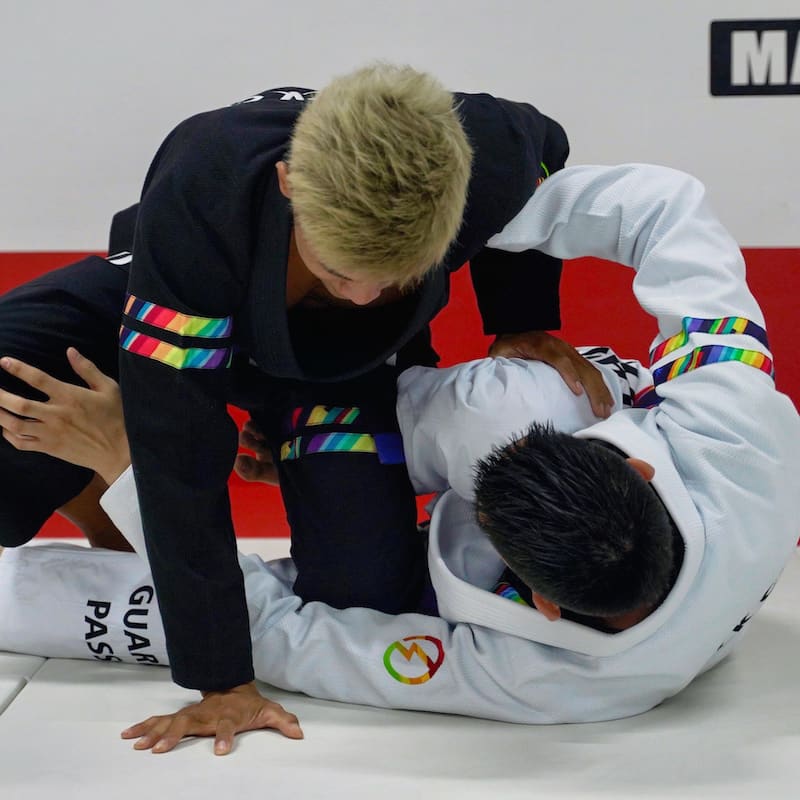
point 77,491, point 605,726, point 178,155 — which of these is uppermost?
point 178,155

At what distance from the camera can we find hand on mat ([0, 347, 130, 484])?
1.32m

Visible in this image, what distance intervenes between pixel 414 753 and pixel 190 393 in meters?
0.44

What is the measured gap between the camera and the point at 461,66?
200 cm

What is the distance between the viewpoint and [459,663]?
1.20 m

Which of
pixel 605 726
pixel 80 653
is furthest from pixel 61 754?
pixel 605 726

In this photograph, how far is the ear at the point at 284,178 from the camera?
1.03 meters

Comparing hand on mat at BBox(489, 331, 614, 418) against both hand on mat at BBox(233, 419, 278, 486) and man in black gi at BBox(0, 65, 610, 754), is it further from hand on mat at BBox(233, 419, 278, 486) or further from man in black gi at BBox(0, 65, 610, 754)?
hand on mat at BBox(233, 419, 278, 486)

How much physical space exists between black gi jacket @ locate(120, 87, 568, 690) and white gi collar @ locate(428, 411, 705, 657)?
0.72ft

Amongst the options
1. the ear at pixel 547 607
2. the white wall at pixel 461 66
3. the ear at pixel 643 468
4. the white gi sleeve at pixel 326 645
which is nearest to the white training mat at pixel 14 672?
the white gi sleeve at pixel 326 645

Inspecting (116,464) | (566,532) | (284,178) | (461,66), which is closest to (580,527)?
(566,532)

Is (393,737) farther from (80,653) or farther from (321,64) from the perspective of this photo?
(321,64)

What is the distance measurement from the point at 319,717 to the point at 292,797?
18cm

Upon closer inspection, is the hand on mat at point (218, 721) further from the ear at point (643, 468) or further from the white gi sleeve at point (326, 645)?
the ear at point (643, 468)

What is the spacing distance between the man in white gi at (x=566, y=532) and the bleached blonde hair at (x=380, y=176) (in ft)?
0.76
